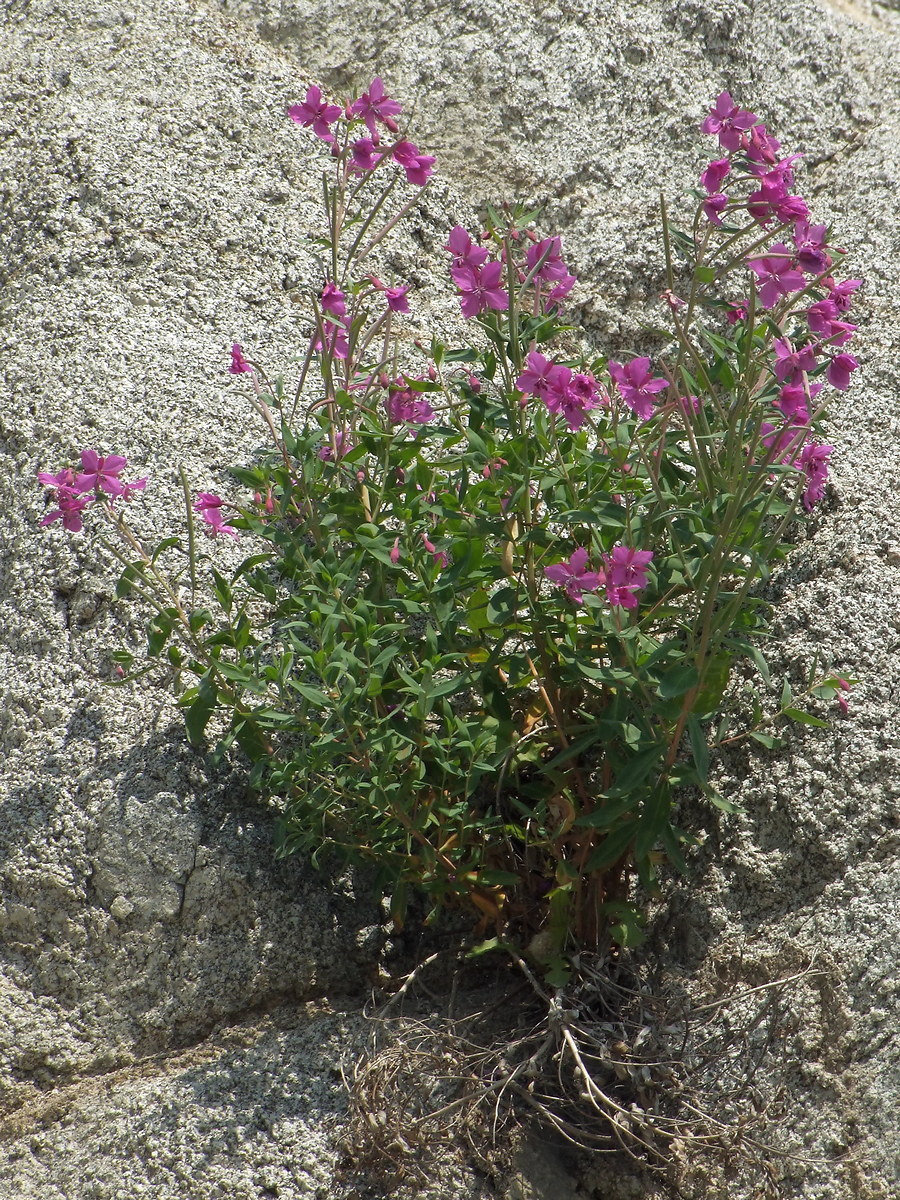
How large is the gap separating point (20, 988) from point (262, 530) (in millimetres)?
1073

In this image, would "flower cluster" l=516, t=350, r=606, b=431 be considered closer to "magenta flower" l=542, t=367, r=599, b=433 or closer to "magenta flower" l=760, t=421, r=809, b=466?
"magenta flower" l=542, t=367, r=599, b=433

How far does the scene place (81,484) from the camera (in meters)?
2.08

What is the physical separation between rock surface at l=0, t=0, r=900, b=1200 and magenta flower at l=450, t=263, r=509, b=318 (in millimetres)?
965

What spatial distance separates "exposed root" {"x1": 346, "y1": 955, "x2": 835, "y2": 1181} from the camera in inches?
74.7

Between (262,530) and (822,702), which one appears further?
(822,702)

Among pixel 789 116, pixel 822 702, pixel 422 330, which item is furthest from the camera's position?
pixel 789 116

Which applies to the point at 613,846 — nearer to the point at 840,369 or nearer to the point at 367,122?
the point at 840,369

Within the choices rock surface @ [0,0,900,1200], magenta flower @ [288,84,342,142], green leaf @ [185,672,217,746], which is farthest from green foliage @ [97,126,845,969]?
rock surface @ [0,0,900,1200]

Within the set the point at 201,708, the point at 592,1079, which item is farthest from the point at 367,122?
the point at 592,1079

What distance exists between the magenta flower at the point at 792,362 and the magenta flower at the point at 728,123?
0.41 m

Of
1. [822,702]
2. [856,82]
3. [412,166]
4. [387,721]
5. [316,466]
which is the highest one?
[856,82]

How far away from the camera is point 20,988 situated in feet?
7.28

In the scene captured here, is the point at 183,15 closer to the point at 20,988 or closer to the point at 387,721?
the point at 387,721

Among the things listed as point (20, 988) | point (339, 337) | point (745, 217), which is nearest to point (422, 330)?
point (339, 337)
